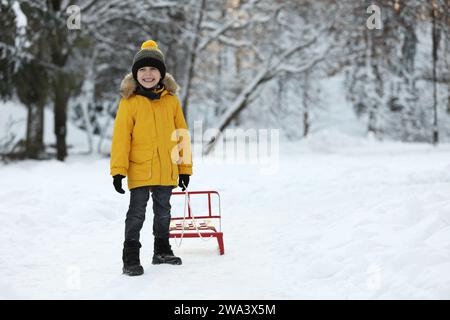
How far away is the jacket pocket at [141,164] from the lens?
14.8 feet

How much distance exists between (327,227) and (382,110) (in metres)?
25.1

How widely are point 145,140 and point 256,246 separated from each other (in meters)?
1.58

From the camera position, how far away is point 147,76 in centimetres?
459

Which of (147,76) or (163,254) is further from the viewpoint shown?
(163,254)

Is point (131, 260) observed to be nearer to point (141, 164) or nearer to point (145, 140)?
point (141, 164)

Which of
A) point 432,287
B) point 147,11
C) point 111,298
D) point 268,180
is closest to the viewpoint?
point 432,287

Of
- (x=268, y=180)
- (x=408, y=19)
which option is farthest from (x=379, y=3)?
(x=268, y=180)

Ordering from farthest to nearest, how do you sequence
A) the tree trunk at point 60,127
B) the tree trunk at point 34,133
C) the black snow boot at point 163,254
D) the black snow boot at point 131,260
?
1. the tree trunk at point 60,127
2. the tree trunk at point 34,133
3. the black snow boot at point 163,254
4. the black snow boot at point 131,260

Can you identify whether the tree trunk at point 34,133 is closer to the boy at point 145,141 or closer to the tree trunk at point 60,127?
the tree trunk at point 60,127

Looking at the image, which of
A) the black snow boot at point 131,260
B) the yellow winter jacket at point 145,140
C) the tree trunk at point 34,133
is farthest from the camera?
the tree trunk at point 34,133

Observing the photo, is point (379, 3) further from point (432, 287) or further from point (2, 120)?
point (432, 287)

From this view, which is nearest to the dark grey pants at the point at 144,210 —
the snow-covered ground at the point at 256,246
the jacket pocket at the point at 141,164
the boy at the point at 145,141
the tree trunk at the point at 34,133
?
the boy at the point at 145,141

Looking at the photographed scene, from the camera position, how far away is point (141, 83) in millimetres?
4594

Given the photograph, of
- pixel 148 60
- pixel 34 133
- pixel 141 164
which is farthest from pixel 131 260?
pixel 34 133
